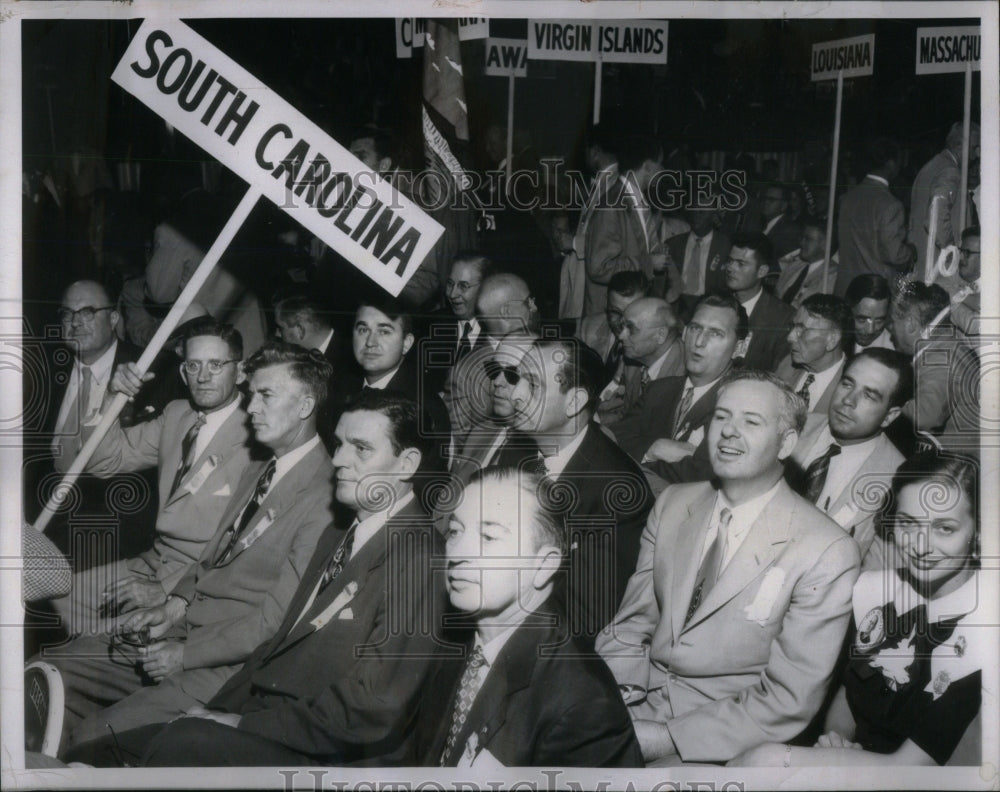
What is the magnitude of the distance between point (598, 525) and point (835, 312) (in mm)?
882

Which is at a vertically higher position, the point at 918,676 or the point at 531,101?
the point at 531,101

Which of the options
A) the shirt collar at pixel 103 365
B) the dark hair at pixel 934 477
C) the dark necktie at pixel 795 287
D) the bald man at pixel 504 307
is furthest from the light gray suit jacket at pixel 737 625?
the shirt collar at pixel 103 365

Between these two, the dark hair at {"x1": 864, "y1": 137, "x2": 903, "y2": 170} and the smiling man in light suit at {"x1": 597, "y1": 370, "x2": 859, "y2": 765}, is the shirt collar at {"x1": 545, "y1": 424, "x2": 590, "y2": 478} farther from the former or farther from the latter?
the dark hair at {"x1": 864, "y1": 137, "x2": 903, "y2": 170}

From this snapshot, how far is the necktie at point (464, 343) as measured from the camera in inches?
136

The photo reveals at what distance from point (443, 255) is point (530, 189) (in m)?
0.30

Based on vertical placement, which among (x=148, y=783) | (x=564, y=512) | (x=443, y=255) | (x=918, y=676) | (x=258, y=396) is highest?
(x=443, y=255)

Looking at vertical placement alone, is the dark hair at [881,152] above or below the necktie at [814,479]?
above

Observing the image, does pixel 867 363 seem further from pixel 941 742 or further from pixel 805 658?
pixel 941 742

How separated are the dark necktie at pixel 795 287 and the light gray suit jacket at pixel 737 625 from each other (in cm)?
52

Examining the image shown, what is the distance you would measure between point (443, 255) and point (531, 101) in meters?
0.48

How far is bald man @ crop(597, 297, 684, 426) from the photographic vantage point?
11.4ft

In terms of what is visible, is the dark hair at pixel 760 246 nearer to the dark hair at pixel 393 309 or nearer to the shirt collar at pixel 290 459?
the dark hair at pixel 393 309

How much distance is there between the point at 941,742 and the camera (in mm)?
3516

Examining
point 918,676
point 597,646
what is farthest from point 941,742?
point 597,646
